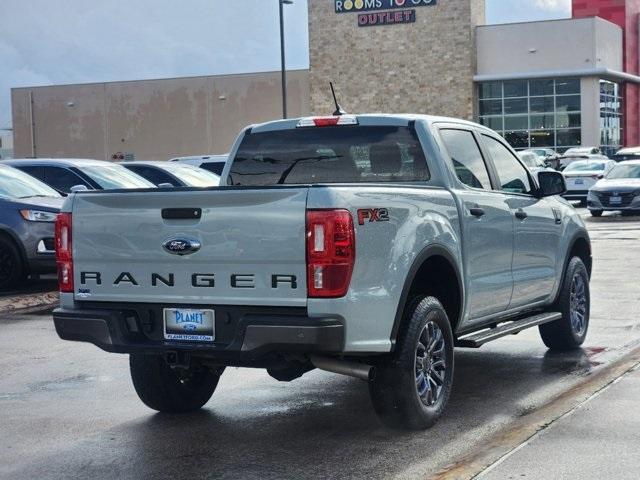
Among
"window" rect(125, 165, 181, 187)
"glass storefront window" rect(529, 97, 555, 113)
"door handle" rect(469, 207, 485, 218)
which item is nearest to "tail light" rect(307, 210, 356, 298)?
"door handle" rect(469, 207, 485, 218)

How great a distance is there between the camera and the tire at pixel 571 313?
31.3ft

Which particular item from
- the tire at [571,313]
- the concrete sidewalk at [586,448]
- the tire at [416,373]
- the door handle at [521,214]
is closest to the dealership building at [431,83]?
the tire at [571,313]

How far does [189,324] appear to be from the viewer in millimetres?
6477

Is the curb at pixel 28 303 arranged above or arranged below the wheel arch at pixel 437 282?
below

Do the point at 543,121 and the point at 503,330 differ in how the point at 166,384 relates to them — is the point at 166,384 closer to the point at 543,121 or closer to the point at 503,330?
the point at 503,330

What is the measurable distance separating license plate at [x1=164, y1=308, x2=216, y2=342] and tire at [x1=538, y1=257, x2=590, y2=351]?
401 centimetres

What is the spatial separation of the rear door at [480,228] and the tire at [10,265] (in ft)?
26.5

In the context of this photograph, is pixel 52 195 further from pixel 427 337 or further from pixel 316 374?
pixel 427 337

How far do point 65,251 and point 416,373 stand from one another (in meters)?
2.24

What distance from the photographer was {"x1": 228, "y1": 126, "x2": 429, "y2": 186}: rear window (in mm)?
7730

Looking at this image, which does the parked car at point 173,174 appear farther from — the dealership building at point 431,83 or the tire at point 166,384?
the dealership building at point 431,83

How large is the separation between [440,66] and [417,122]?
182 ft

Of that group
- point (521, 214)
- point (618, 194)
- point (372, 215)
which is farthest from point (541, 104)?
point (372, 215)

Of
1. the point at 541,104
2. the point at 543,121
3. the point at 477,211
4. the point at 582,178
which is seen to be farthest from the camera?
the point at 541,104
